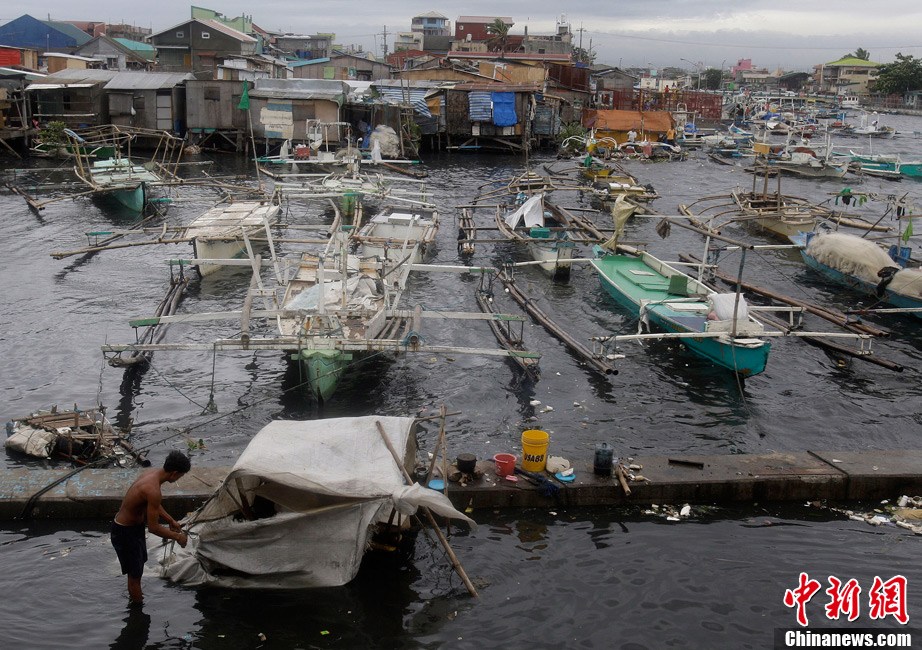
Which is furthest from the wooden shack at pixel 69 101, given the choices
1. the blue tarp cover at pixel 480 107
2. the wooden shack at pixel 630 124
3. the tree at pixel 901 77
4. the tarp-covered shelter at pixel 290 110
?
the tree at pixel 901 77

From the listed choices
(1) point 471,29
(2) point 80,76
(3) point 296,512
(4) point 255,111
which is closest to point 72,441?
(3) point 296,512

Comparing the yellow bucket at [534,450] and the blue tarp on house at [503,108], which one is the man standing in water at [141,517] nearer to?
the yellow bucket at [534,450]

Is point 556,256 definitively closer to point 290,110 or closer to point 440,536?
point 440,536

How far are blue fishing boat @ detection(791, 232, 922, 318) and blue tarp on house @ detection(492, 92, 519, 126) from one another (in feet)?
97.7

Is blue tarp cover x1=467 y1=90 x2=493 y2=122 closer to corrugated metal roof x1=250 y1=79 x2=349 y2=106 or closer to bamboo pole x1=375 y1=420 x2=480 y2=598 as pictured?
corrugated metal roof x1=250 y1=79 x2=349 y2=106

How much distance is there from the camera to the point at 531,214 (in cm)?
2609

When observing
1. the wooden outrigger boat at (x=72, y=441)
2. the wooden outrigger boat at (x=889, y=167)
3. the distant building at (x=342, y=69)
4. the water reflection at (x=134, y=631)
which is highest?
the distant building at (x=342, y=69)

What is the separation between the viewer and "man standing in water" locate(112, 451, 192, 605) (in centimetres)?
779

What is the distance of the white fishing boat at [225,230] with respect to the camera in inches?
866

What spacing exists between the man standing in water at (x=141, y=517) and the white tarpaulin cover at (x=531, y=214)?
62.6 ft

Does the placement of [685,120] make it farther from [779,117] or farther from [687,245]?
[687,245]

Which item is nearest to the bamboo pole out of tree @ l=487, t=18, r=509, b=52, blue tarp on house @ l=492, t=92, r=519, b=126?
blue tarp on house @ l=492, t=92, r=519, b=126

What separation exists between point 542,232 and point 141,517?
18.4 m

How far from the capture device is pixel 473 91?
51688 mm
